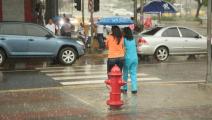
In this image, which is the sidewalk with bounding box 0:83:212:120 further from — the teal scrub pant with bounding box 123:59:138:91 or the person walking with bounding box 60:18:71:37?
the person walking with bounding box 60:18:71:37

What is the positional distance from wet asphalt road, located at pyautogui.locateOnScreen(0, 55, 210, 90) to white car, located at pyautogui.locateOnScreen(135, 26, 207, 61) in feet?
1.38

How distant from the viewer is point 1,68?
65.3ft

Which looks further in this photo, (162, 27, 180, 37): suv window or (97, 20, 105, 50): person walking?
(97, 20, 105, 50): person walking

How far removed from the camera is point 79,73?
1786 centimetres

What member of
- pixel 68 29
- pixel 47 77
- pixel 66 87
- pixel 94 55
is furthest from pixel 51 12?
pixel 66 87

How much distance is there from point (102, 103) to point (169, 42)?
11589 mm

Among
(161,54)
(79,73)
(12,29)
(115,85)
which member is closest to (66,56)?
(12,29)

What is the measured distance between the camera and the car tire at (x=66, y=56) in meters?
20.8

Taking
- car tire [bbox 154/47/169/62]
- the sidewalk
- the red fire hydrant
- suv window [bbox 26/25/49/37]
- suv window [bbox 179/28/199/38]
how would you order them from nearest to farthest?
1. the sidewalk
2. the red fire hydrant
3. suv window [bbox 26/25/49/37]
4. car tire [bbox 154/47/169/62]
5. suv window [bbox 179/28/199/38]

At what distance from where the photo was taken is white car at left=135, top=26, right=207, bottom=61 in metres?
22.4

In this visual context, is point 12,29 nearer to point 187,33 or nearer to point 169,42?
point 169,42

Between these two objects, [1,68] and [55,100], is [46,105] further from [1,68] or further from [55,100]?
[1,68]

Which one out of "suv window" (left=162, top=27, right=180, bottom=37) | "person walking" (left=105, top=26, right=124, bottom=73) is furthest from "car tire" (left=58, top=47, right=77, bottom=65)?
"person walking" (left=105, top=26, right=124, bottom=73)

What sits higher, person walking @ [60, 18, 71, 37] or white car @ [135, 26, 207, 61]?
person walking @ [60, 18, 71, 37]
